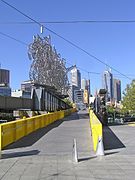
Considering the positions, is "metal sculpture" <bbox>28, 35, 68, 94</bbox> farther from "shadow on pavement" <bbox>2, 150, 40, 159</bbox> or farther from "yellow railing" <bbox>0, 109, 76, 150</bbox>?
"shadow on pavement" <bbox>2, 150, 40, 159</bbox>

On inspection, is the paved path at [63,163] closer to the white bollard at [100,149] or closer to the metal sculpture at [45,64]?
the white bollard at [100,149]

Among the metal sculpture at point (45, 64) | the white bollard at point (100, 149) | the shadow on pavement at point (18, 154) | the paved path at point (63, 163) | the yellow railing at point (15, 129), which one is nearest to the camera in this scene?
the paved path at point (63, 163)

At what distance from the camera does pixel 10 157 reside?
46.0 feet

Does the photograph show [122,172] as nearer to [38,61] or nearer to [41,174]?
[41,174]

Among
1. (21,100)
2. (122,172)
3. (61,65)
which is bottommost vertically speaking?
(122,172)

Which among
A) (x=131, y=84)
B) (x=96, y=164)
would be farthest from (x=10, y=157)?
(x=131, y=84)

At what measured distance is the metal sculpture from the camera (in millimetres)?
119812

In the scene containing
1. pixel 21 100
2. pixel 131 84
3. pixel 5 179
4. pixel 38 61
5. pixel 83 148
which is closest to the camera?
pixel 5 179

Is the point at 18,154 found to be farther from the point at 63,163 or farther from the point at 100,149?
the point at 100,149

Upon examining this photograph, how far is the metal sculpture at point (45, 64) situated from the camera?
11981 cm

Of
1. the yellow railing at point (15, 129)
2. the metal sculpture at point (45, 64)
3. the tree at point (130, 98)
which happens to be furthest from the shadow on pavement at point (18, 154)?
the metal sculpture at point (45, 64)

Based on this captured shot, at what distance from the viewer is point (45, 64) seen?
393 ft

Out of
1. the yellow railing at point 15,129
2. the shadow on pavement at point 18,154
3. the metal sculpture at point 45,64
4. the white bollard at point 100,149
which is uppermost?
the metal sculpture at point 45,64

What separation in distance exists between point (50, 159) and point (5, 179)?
3772mm
